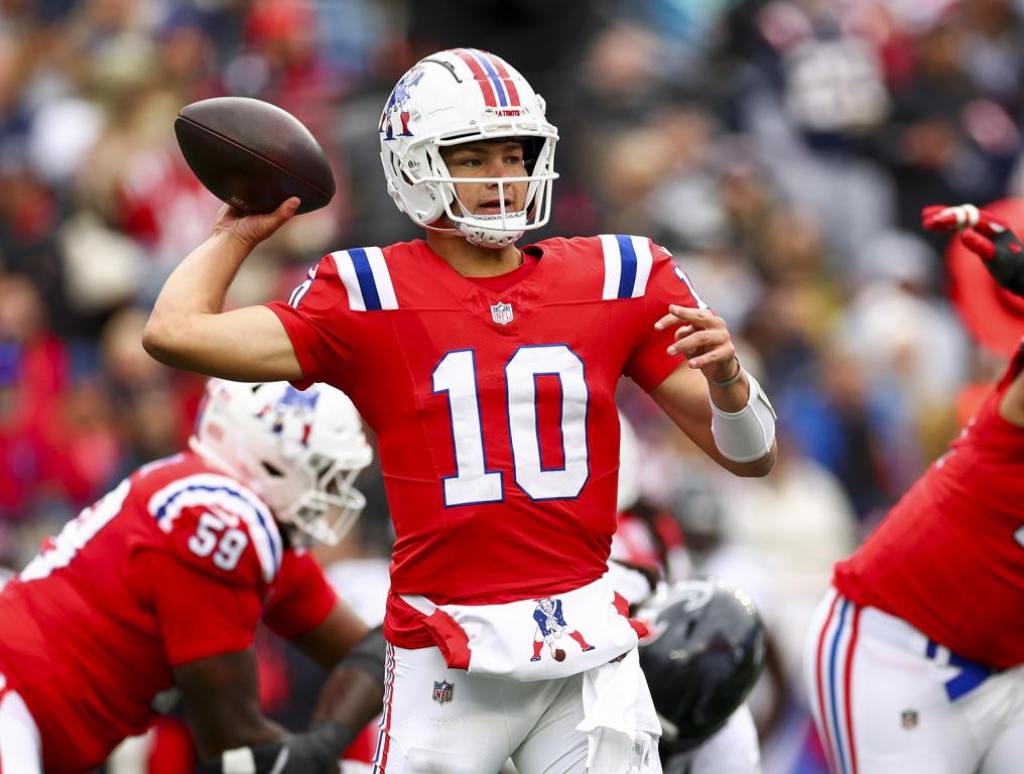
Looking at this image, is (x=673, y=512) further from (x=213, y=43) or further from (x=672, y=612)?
(x=213, y=43)

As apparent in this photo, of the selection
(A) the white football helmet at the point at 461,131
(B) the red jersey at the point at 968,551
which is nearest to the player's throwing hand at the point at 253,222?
(A) the white football helmet at the point at 461,131

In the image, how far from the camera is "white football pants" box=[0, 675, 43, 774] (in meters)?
4.67

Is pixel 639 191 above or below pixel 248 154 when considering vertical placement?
below

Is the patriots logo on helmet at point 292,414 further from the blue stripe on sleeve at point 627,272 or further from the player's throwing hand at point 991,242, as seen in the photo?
the player's throwing hand at point 991,242

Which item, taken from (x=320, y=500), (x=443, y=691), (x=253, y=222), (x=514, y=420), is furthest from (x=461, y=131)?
(x=320, y=500)

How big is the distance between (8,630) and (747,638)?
6.34 ft

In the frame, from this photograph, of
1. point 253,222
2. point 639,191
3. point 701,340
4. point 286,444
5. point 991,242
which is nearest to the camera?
point 701,340

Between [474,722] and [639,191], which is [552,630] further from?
[639,191]

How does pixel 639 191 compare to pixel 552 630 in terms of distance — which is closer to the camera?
pixel 552 630

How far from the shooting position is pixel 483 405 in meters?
3.88

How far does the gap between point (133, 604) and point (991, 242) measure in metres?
2.36

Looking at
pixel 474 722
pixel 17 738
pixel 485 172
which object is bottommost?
pixel 17 738

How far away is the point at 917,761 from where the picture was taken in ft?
15.7

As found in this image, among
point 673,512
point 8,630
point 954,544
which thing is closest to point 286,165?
point 8,630
